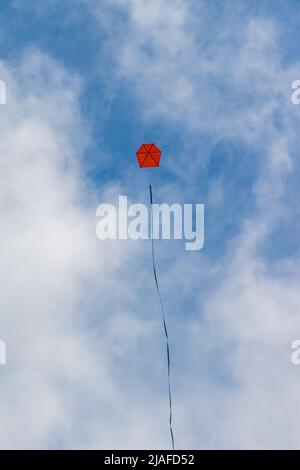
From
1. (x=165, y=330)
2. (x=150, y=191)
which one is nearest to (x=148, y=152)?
(x=150, y=191)

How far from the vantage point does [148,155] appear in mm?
12211

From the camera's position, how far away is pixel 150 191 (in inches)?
502

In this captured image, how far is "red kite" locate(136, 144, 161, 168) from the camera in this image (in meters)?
12.2

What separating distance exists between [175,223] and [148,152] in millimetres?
1700

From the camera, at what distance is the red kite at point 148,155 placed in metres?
12.2
